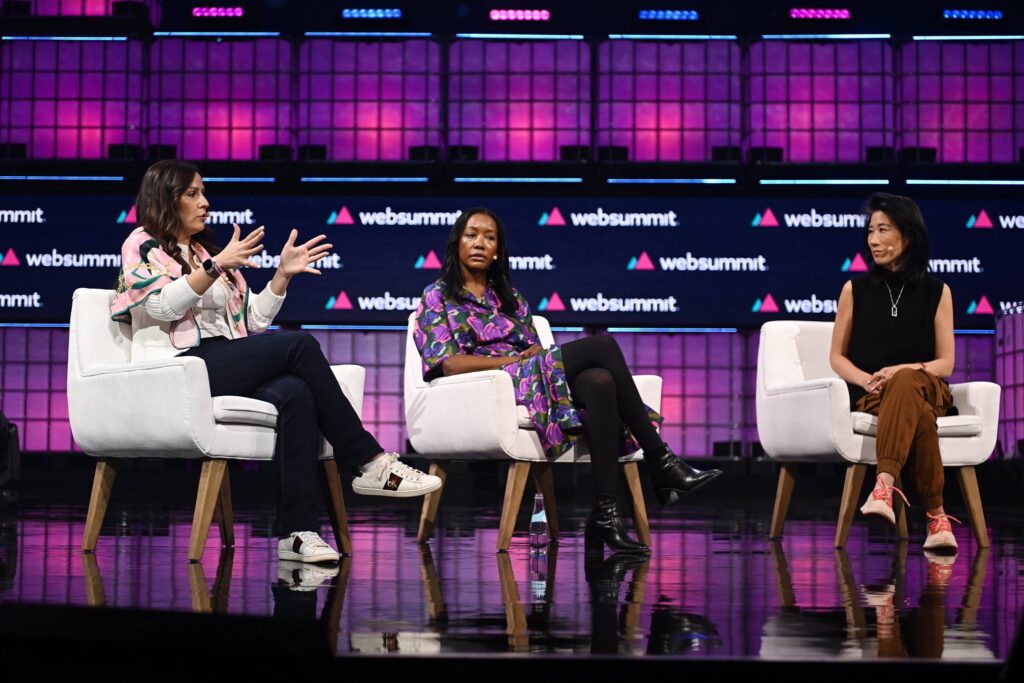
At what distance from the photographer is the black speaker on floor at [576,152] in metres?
7.27

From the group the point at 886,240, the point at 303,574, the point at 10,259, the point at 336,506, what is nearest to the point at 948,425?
the point at 886,240

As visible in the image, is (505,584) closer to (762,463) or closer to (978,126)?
(762,463)

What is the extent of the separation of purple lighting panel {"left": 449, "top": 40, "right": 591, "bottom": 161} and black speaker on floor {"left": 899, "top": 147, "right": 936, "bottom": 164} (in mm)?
1825

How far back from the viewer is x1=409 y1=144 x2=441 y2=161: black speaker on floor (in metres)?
7.29

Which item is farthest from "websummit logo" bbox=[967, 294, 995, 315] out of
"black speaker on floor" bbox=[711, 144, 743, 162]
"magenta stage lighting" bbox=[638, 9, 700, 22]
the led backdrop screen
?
"magenta stage lighting" bbox=[638, 9, 700, 22]

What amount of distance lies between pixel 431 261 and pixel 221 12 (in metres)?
1.90

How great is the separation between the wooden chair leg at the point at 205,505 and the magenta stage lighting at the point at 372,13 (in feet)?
14.1

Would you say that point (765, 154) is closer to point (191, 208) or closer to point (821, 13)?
point (821, 13)

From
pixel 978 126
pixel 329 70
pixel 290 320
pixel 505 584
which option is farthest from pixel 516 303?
pixel 978 126

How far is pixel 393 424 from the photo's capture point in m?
7.28

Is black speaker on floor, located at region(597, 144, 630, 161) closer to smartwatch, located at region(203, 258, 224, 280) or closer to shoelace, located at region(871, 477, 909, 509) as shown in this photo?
shoelace, located at region(871, 477, 909, 509)

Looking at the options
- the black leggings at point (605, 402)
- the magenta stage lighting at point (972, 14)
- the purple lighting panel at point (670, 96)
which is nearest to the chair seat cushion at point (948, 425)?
the black leggings at point (605, 402)

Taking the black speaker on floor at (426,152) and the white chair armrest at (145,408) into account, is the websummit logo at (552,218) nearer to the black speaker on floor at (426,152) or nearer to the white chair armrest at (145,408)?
the black speaker on floor at (426,152)

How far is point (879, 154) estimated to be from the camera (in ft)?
23.9
